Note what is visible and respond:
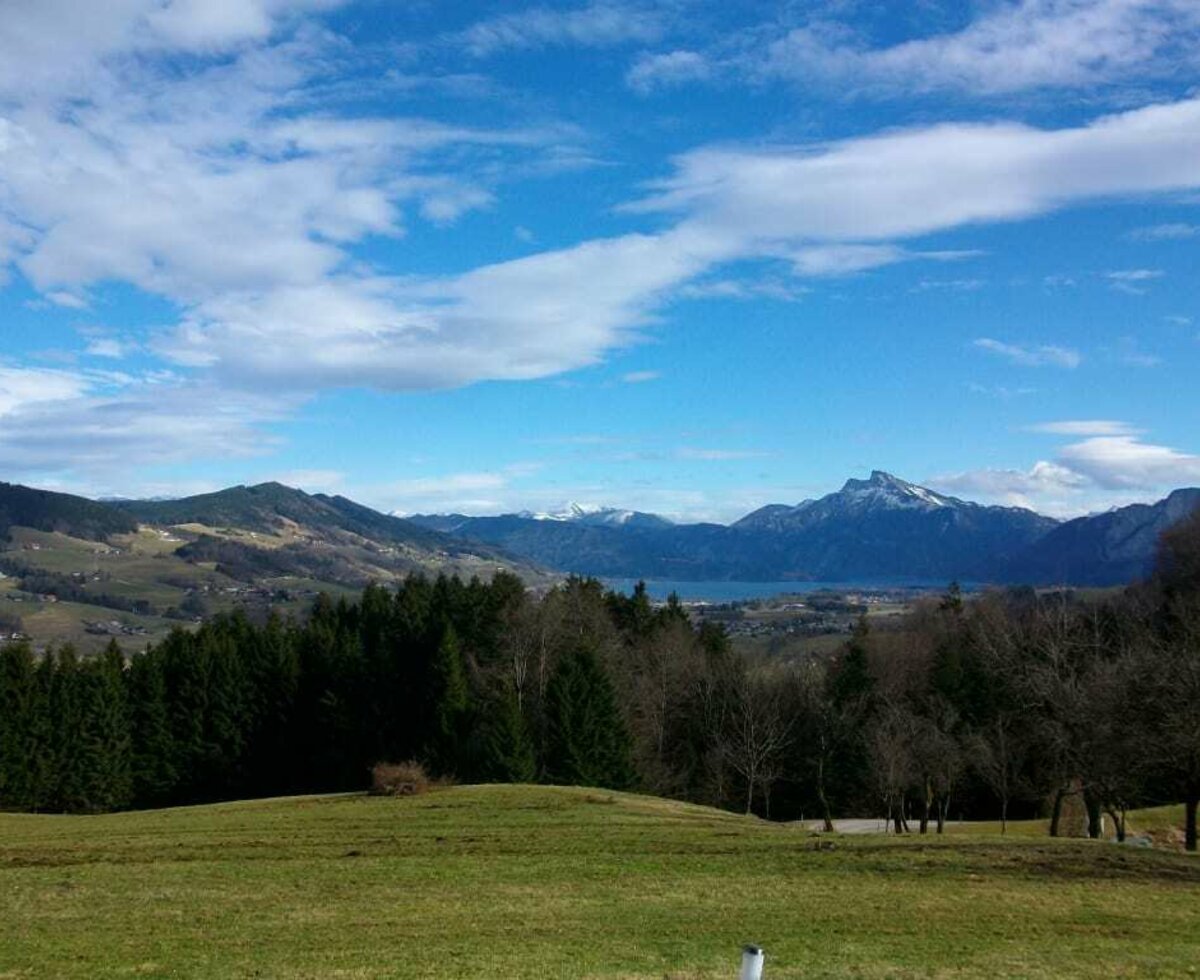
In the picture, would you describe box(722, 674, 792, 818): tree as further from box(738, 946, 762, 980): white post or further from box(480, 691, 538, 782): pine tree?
box(738, 946, 762, 980): white post

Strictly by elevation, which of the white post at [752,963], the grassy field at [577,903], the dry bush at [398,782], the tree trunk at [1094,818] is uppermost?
the white post at [752,963]

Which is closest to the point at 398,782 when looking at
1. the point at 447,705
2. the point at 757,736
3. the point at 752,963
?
the point at 447,705

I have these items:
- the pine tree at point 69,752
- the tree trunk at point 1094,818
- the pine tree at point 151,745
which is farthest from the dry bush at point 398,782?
the tree trunk at point 1094,818

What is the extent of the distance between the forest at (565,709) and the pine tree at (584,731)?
0.43 ft

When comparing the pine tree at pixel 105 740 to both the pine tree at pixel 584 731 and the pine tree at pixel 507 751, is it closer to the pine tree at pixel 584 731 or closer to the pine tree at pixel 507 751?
the pine tree at pixel 507 751

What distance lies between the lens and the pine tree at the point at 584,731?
211 ft

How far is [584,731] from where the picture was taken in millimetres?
64688

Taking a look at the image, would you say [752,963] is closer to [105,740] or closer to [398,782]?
[398,782]

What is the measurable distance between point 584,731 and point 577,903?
43391 mm

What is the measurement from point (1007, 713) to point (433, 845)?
48520mm

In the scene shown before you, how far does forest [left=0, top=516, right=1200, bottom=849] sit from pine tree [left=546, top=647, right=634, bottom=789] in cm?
13

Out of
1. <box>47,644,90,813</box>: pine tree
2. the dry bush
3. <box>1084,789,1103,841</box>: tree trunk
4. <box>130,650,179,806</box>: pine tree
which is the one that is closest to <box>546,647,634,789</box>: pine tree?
the dry bush

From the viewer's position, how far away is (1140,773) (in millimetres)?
40281

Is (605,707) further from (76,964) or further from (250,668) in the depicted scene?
(76,964)
